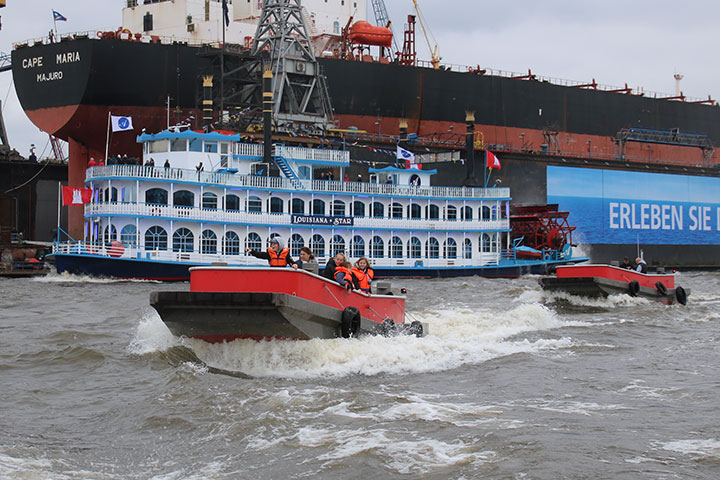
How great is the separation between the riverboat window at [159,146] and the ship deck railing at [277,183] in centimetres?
237

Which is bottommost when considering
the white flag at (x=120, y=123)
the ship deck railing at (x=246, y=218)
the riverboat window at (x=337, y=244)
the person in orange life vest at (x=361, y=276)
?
the person in orange life vest at (x=361, y=276)

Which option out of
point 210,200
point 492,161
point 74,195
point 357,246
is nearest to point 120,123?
point 74,195

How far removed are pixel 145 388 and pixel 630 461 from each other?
6771 millimetres

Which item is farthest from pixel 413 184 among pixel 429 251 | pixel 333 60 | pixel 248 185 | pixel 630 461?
pixel 630 461

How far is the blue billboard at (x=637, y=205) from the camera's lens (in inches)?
2507

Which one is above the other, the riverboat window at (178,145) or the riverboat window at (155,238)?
the riverboat window at (178,145)

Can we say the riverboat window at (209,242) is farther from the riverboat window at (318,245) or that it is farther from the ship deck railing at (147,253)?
the riverboat window at (318,245)

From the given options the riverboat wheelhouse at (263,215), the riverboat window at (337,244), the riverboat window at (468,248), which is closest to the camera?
the riverboat wheelhouse at (263,215)

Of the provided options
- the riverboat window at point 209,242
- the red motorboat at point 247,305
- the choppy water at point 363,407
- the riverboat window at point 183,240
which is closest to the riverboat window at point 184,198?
the riverboat window at point 183,240

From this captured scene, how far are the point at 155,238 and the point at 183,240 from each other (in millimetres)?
1296

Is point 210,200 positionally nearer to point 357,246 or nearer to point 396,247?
point 357,246

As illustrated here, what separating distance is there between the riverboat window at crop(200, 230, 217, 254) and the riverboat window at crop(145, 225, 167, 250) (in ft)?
5.75

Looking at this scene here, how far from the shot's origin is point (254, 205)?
43500 mm

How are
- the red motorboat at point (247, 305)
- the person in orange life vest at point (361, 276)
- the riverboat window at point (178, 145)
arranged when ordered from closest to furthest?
the red motorboat at point (247, 305), the person in orange life vest at point (361, 276), the riverboat window at point (178, 145)
